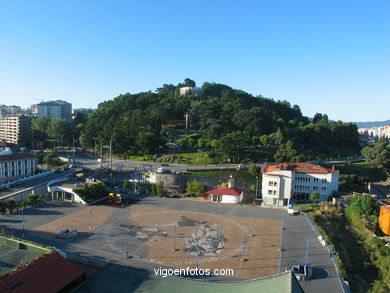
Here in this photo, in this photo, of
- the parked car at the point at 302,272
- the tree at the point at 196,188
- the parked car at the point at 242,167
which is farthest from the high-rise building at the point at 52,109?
the parked car at the point at 302,272

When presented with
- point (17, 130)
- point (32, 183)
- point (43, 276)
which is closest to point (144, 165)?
point (32, 183)

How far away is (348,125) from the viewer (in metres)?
74.4

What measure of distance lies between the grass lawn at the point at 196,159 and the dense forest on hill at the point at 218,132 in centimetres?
191

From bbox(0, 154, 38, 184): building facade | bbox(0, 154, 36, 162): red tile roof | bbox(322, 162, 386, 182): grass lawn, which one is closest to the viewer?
bbox(0, 154, 38, 184): building facade

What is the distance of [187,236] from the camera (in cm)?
2386

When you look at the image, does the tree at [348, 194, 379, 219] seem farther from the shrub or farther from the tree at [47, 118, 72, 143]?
the tree at [47, 118, 72, 143]

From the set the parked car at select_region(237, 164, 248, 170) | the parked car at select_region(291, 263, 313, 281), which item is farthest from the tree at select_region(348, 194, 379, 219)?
the parked car at select_region(237, 164, 248, 170)

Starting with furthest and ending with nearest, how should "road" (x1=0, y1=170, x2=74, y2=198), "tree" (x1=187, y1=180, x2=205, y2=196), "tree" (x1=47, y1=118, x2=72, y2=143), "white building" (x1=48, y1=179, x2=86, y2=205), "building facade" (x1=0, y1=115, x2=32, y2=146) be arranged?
1. "building facade" (x1=0, y1=115, x2=32, y2=146)
2. "tree" (x1=47, y1=118, x2=72, y2=143)
3. "tree" (x1=187, y1=180, x2=205, y2=196)
4. "road" (x1=0, y1=170, x2=74, y2=198)
5. "white building" (x1=48, y1=179, x2=86, y2=205)

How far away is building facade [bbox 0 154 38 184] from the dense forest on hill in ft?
57.0

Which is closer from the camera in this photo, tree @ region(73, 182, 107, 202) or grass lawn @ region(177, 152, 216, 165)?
tree @ region(73, 182, 107, 202)

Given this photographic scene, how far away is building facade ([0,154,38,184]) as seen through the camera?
125ft

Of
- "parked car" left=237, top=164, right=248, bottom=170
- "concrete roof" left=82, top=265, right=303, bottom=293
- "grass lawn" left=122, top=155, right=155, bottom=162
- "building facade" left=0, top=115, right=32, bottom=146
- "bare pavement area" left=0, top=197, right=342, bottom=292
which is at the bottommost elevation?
"bare pavement area" left=0, top=197, right=342, bottom=292

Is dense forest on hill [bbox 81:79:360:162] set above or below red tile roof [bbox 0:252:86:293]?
above

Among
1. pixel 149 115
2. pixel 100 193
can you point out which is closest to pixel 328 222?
pixel 100 193
